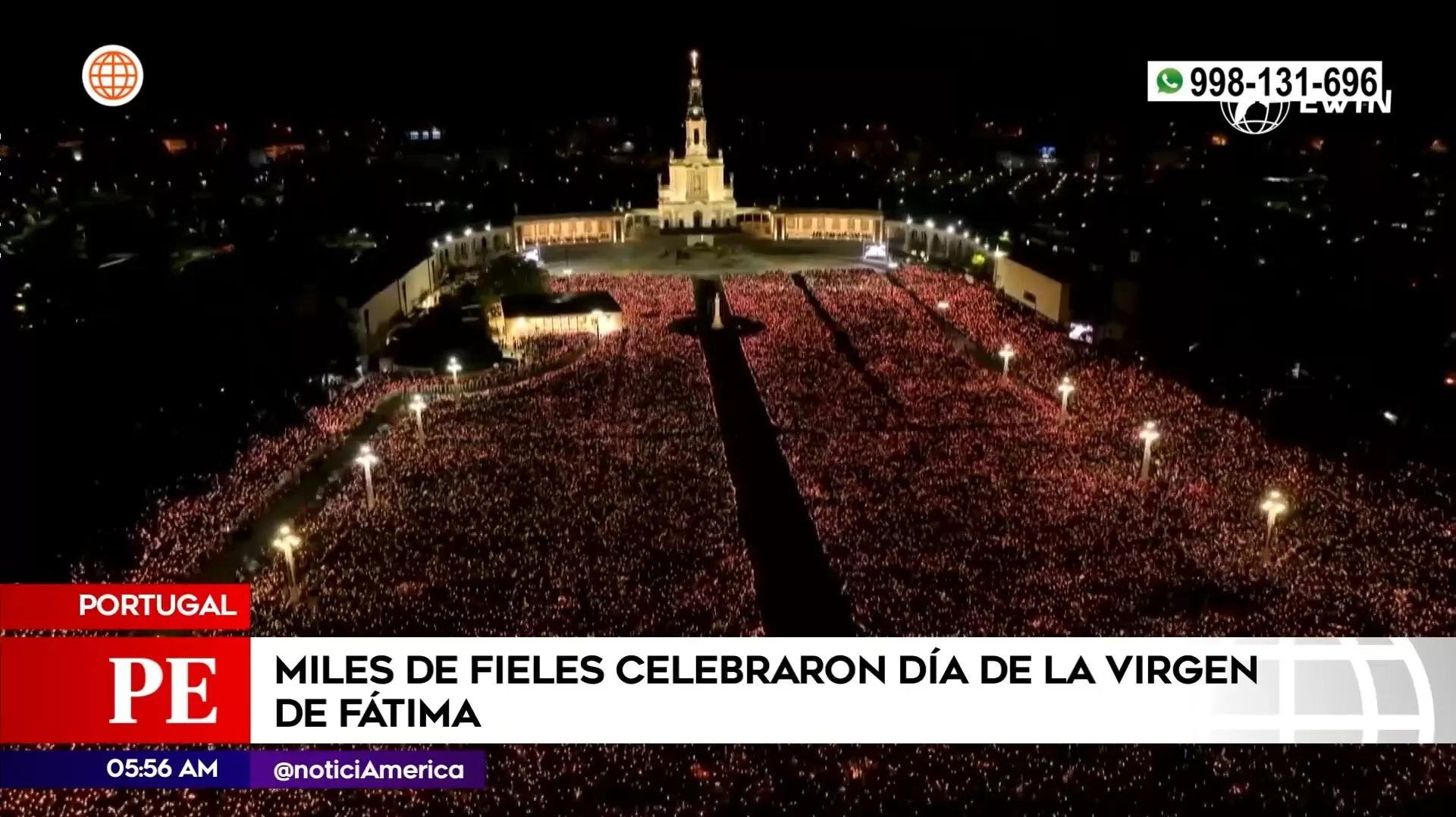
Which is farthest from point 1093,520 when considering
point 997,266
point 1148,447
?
point 997,266

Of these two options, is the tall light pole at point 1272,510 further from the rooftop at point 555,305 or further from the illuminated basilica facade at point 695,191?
the illuminated basilica facade at point 695,191

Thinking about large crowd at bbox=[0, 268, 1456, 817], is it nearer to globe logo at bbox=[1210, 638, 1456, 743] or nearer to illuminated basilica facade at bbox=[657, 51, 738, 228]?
globe logo at bbox=[1210, 638, 1456, 743]

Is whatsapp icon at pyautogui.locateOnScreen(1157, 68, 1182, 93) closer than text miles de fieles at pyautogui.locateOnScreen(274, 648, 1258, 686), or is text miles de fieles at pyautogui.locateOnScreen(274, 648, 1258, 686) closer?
text miles de fieles at pyautogui.locateOnScreen(274, 648, 1258, 686)

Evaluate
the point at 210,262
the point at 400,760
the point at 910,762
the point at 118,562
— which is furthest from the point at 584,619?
the point at 210,262

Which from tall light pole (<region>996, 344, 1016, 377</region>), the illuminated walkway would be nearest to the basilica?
tall light pole (<region>996, 344, 1016, 377</region>)

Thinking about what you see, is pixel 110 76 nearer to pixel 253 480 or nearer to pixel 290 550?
pixel 253 480

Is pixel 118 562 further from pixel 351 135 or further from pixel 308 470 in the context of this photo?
pixel 351 135
